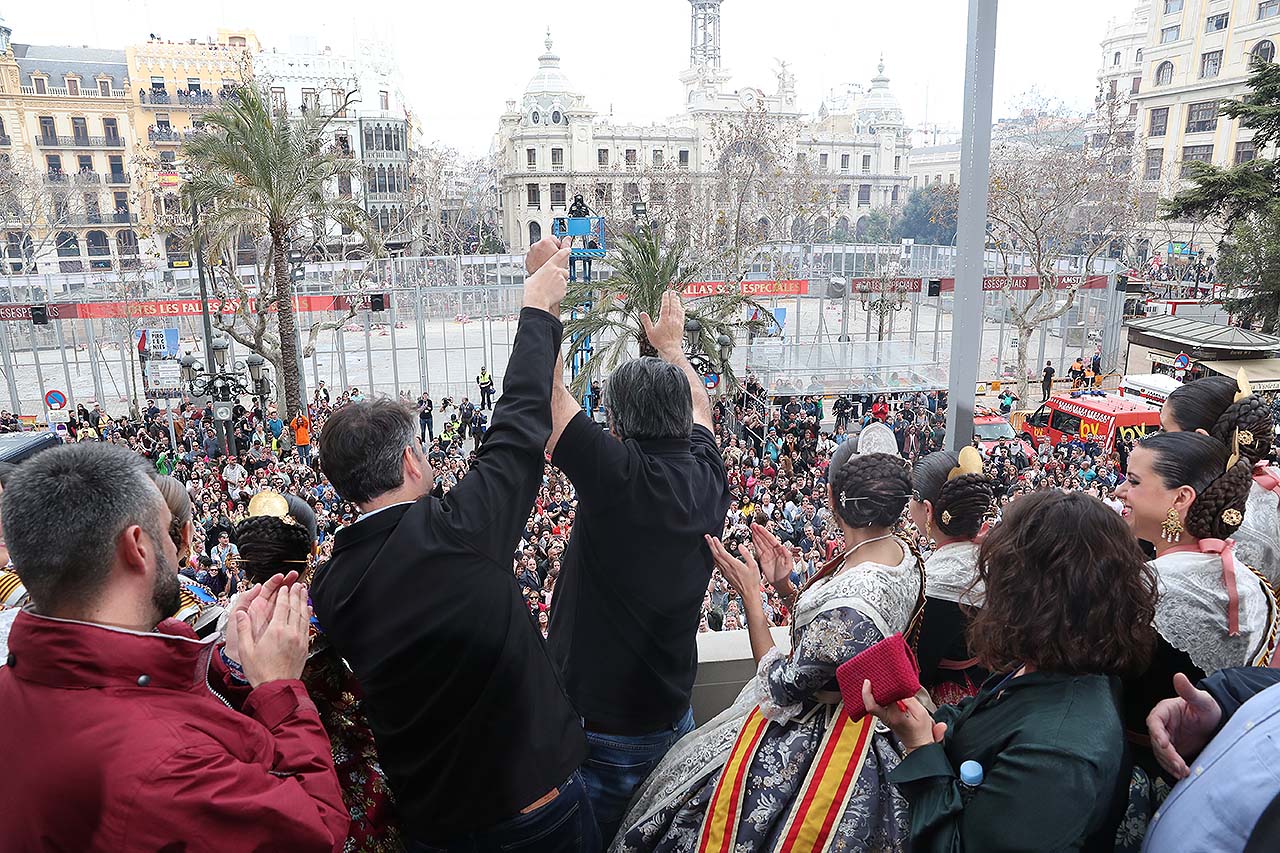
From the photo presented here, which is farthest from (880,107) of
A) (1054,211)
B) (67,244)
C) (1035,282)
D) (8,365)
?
(8,365)

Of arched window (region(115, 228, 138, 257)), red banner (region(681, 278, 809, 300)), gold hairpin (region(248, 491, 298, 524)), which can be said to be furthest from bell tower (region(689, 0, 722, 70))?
gold hairpin (region(248, 491, 298, 524))

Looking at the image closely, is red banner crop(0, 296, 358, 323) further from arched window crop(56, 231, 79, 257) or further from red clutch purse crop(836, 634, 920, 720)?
arched window crop(56, 231, 79, 257)

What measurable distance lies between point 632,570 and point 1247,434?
2106 millimetres

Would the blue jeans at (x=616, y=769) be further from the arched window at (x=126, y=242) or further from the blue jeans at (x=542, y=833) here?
the arched window at (x=126, y=242)

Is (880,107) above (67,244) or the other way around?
above

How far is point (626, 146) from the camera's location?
49.8 metres

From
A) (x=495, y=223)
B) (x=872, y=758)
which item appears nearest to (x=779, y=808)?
(x=872, y=758)

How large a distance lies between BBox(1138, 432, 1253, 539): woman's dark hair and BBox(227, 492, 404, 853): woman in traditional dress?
2067 millimetres

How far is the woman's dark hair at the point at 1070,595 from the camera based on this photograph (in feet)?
4.82

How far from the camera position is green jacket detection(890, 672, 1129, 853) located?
1340mm

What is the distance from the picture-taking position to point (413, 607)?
163cm

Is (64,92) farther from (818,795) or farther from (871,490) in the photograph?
(818,795)

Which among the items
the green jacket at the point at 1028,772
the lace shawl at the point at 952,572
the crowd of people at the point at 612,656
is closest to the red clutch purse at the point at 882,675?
the crowd of people at the point at 612,656

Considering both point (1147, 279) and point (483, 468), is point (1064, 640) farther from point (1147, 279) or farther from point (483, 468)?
point (1147, 279)
